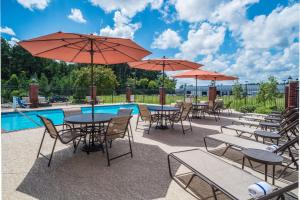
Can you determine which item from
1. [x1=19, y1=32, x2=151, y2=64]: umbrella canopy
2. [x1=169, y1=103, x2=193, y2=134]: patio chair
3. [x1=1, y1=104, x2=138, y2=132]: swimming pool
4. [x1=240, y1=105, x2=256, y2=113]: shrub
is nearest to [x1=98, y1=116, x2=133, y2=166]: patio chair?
[x1=19, y1=32, x2=151, y2=64]: umbrella canopy

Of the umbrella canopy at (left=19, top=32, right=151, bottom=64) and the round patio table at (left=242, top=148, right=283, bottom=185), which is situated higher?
the umbrella canopy at (left=19, top=32, right=151, bottom=64)

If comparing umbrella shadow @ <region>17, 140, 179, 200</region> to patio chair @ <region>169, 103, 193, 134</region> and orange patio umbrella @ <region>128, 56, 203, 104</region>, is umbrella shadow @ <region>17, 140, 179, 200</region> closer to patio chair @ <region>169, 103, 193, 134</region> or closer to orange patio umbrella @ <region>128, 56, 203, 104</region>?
patio chair @ <region>169, 103, 193, 134</region>

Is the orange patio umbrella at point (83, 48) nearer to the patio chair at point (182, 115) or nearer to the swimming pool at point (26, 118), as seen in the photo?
the patio chair at point (182, 115)

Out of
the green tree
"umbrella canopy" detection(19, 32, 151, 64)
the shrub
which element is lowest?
the shrub

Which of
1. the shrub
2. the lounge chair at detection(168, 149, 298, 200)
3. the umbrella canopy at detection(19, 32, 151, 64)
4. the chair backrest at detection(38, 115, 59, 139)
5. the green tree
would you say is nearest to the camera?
the lounge chair at detection(168, 149, 298, 200)

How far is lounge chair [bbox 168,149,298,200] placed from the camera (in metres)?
2.09

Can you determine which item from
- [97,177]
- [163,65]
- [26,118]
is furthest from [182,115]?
[26,118]

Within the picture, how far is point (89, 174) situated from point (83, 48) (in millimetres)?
2875

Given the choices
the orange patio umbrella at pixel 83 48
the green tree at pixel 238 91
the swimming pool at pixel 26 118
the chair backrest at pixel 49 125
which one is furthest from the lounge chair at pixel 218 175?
the green tree at pixel 238 91

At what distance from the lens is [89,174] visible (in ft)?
10.3

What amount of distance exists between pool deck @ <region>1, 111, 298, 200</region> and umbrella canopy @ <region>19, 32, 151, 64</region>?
218cm

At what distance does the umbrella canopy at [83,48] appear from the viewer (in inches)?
140

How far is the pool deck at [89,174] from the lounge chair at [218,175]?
0.36 metres

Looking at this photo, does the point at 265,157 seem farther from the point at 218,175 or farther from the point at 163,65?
the point at 163,65
